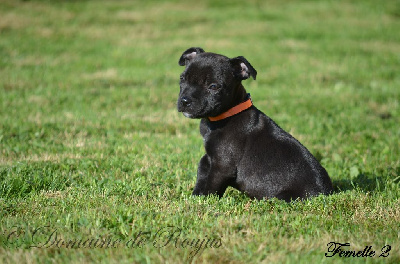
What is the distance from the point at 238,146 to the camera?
6.07 m

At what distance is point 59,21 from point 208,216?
18198mm

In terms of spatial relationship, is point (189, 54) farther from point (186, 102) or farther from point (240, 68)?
point (186, 102)

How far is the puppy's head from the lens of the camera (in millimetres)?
5961

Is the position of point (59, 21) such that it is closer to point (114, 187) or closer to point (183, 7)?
point (183, 7)

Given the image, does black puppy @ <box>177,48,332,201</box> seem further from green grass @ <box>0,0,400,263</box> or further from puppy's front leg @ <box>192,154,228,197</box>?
green grass @ <box>0,0,400,263</box>

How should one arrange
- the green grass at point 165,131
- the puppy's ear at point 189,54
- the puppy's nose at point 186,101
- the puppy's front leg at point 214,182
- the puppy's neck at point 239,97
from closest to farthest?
1. the green grass at point 165,131
2. the puppy's nose at point 186,101
3. the puppy's front leg at point 214,182
4. the puppy's neck at point 239,97
5. the puppy's ear at point 189,54

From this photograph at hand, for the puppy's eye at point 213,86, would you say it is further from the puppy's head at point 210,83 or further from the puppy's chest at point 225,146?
the puppy's chest at point 225,146

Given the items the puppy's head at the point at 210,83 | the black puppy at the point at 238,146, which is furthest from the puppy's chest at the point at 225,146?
the puppy's head at the point at 210,83

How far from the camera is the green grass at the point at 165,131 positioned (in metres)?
4.68

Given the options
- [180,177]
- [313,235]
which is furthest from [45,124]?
[313,235]

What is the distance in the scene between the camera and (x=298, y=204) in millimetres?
5688

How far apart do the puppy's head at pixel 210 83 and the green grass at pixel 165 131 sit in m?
1.07

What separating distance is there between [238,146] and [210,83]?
2.73 feet

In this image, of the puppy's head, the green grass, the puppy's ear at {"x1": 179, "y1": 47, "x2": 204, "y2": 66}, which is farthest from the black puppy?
the puppy's ear at {"x1": 179, "y1": 47, "x2": 204, "y2": 66}
